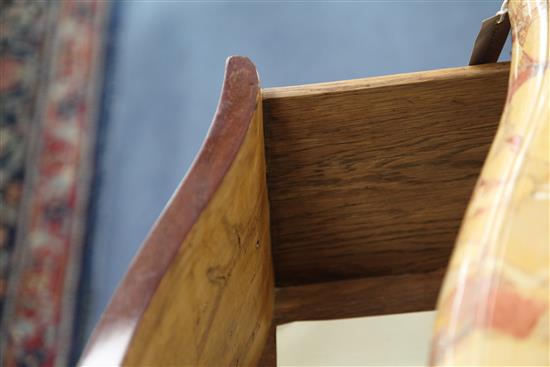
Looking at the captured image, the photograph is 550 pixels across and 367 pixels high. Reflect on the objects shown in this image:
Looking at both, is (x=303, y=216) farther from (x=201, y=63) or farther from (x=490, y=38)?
(x=201, y=63)

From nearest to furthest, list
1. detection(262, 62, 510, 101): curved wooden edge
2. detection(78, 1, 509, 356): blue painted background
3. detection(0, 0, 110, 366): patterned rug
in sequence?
detection(262, 62, 510, 101): curved wooden edge → detection(78, 1, 509, 356): blue painted background → detection(0, 0, 110, 366): patterned rug

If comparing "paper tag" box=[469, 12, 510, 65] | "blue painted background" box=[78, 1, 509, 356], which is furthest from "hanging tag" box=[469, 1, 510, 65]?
"blue painted background" box=[78, 1, 509, 356]

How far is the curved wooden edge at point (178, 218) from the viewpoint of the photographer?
0.95 feet

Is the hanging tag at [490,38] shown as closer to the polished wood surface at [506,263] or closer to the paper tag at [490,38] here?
the paper tag at [490,38]

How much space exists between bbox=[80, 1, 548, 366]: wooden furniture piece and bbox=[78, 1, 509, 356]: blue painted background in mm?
386

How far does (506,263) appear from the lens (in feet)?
0.90

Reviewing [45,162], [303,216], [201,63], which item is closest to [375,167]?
[303,216]

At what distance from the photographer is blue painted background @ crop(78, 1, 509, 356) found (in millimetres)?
991

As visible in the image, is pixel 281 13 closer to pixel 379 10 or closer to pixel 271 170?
pixel 379 10

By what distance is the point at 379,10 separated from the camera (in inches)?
41.1

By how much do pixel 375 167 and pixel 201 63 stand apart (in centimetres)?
55

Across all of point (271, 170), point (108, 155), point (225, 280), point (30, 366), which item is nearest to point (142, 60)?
point (108, 155)

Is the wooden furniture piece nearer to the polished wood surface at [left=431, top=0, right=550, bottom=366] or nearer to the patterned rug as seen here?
the polished wood surface at [left=431, top=0, right=550, bottom=366]

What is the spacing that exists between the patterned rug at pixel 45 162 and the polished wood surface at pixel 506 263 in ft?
2.93
